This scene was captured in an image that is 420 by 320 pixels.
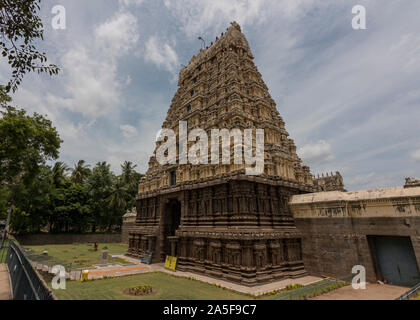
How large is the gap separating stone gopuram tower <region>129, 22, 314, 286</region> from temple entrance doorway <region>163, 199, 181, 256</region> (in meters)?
0.11

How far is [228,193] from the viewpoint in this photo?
17500 millimetres

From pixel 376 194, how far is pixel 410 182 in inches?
81.1

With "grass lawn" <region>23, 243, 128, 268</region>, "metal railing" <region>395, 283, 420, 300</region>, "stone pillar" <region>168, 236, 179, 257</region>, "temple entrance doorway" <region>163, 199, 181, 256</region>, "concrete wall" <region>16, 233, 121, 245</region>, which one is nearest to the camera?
"metal railing" <region>395, 283, 420, 300</region>

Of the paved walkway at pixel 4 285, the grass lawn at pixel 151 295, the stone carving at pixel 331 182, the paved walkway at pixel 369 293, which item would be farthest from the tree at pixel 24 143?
the stone carving at pixel 331 182

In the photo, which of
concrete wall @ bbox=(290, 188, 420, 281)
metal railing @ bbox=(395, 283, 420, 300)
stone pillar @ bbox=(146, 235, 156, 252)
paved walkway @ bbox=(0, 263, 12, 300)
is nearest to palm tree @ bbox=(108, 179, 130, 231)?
stone pillar @ bbox=(146, 235, 156, 252)

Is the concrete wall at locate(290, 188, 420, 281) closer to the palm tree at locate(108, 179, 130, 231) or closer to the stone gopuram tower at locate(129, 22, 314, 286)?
the stone gopuram tower at locate(129, 22, 314, 286)

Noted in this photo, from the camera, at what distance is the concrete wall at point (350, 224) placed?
43.1ft

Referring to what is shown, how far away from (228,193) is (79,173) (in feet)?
162

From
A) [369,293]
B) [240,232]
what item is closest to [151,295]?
[240,232]

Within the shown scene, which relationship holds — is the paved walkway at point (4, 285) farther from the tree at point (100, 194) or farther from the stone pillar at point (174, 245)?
the tree at point (100, 194)

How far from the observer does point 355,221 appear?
15023 mm

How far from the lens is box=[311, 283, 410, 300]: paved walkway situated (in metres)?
11.1

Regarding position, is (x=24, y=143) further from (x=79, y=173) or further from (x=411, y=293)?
(x=79, y=173)
